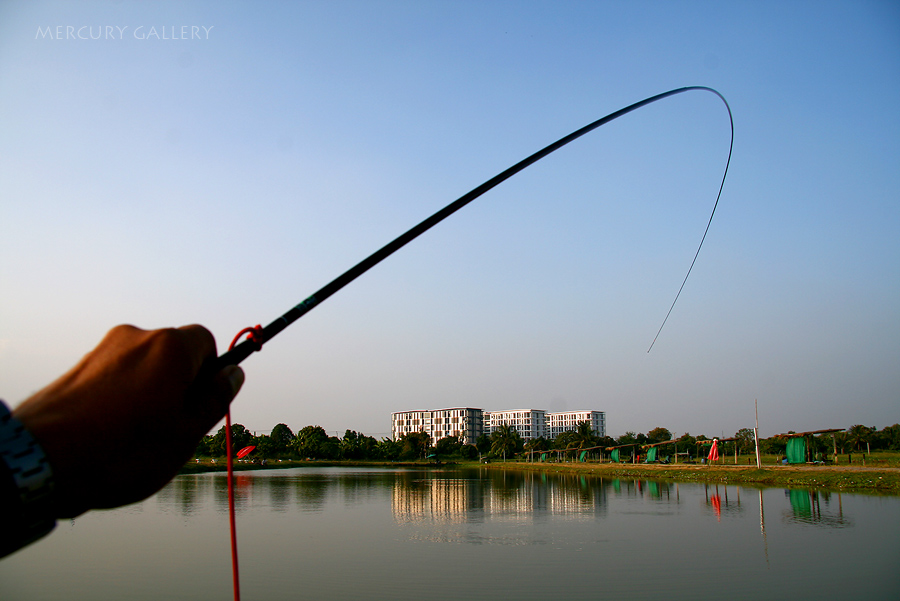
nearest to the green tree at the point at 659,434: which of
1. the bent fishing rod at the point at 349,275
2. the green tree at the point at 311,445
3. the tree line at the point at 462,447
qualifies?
the tree line at the point at 462,447

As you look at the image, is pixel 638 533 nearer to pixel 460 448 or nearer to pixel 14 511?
pixel 14 511

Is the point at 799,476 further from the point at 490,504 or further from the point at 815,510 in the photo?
the point at 490,504

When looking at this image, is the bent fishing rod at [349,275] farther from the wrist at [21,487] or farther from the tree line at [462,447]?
the tree line at [462,447]

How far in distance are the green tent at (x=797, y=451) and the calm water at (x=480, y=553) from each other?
46.4 ft

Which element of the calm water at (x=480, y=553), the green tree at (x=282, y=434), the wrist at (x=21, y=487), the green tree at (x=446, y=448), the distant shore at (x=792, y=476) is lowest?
the green tree at (x=446, y=448)

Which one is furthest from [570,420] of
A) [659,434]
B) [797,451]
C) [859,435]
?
[797,451]

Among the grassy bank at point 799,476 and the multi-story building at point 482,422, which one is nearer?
the grassy bank at point 799,476

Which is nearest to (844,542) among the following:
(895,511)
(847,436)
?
(895,511)

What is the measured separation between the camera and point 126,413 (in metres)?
1.08

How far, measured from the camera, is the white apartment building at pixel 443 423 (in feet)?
536

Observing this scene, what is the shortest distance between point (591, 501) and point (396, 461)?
88784 millimetres

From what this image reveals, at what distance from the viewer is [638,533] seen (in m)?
17.9

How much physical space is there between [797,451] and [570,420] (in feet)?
480

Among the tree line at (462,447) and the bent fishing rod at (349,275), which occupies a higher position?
the bent fishing rod at (349,275)
